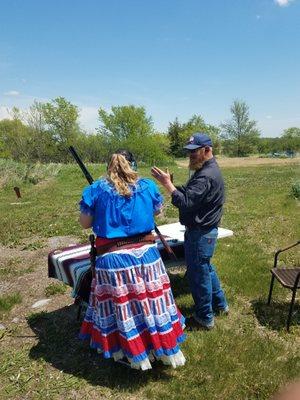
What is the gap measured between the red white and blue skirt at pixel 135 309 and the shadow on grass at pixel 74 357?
0.25 metres

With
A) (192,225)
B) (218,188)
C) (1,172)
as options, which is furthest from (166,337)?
(1,172)

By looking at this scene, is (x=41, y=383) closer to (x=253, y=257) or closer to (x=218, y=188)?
(x=218, y=188)

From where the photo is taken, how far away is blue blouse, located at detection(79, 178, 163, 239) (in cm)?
429

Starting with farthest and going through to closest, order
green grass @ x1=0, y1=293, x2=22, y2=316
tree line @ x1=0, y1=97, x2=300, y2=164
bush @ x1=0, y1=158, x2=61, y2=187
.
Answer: tree line @ x1=0, y1=97, x2=300, y2=164 < bush @ x1=0, y1=158, x2=61, y2=187 < green grass @ x1=0, y1=293, x2=22, y2=316

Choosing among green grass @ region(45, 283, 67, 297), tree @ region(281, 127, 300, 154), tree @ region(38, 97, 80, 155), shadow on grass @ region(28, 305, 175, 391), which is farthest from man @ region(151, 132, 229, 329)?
tree @ region(281, 127, 300, 154)

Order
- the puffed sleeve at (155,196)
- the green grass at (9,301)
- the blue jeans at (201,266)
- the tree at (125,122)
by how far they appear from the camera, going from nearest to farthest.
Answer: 1. the puffed sleeve at (155,196)
2. the blue jeans at (201,266)
3. the green grass at (9,301)
4. the tree at (125,122)

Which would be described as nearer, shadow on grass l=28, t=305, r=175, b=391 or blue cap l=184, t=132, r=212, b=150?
shadow on grass l=28, t=305, r=175, b=391

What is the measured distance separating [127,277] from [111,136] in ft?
219

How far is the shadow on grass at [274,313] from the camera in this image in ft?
18.2

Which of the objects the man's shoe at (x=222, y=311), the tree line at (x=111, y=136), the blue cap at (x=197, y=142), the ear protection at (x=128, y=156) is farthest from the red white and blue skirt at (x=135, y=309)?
the tree line at (x=111, y=136)

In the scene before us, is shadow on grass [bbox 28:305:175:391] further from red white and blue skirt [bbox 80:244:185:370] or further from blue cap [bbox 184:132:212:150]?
blue cap [bbox 184:132:212:150]

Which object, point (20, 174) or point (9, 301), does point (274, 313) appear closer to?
point (9, 301)

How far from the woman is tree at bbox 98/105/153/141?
66.6 meters

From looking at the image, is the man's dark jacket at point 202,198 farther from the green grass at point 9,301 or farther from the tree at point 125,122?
the tree at point 125,122
